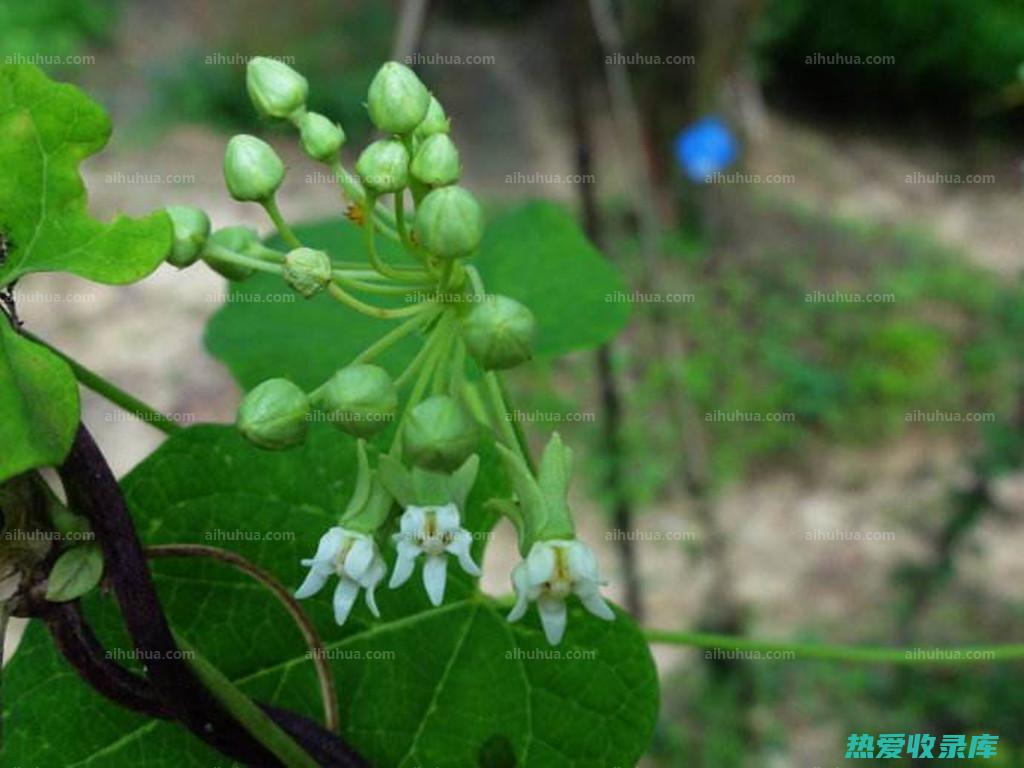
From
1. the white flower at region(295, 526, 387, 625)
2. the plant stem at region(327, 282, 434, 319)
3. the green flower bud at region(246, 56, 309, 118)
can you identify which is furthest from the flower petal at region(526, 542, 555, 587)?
the green flower bud at region(246, 56, 309, 118)

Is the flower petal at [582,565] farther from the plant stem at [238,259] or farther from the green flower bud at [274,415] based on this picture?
the plant stem at [238,259]

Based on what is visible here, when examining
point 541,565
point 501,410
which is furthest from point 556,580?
point 501,410

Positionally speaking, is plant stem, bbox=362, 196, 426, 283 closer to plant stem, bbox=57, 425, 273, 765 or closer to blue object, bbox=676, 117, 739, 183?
plant stem, bbox=57, 425, 273, 765

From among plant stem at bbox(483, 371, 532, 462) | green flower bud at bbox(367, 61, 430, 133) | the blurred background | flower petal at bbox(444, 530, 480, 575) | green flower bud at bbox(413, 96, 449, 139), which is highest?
the blurred background

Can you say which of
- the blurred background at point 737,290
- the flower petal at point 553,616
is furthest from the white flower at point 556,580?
the blurred background at point 737,290

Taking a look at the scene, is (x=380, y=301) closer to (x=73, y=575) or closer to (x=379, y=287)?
(x=379, y=287)

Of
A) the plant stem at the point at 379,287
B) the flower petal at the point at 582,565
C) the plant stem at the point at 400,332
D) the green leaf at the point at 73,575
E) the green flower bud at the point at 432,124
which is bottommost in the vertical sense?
the green leaf at the point at 73,575
